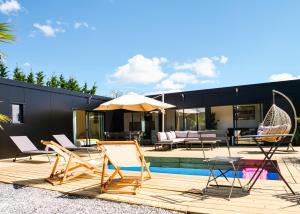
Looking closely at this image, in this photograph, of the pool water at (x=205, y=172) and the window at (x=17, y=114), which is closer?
the pool water at (x=205, y=172)

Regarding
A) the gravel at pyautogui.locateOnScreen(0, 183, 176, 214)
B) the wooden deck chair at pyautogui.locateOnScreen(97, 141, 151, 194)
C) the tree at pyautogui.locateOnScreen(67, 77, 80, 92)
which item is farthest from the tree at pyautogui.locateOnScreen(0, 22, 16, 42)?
the tree at pyautogui.locateOnScreen(67, 77, 80, 92)

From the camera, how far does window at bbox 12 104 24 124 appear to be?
10.8 metres

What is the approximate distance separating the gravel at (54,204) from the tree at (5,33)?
2292mm

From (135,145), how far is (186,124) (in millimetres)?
12477

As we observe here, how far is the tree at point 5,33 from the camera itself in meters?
3.12

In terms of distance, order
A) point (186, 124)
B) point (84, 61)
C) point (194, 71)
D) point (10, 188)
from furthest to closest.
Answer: point (194, 71)
point (84, 61)
point (186, 124)
point (10, 188)

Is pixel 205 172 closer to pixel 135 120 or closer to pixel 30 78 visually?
pixel 135 120

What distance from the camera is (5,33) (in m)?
3.17

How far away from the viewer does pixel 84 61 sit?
83.4ft

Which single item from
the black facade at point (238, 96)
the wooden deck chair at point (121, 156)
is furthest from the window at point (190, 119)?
the wooden deck chair at point (121, 156)

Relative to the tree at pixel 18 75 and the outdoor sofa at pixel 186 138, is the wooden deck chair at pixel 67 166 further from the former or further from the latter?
the tree at pixel 18 75

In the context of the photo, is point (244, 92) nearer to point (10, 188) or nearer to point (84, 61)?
point (10, 188)

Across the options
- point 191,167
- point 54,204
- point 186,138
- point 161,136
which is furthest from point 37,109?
point 54,204

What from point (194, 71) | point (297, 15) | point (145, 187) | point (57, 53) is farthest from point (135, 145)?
point (194, 71)
